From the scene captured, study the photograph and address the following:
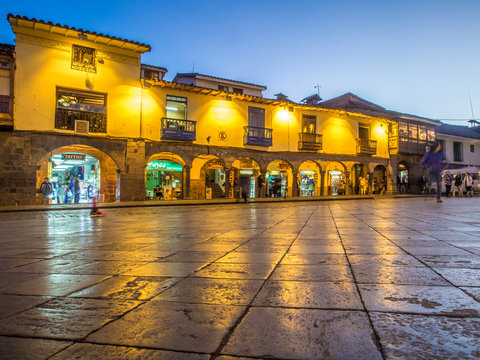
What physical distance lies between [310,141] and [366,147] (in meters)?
5.99

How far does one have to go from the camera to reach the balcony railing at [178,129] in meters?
19.6

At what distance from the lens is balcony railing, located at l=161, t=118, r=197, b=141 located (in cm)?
1959

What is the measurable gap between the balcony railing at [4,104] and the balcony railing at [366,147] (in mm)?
24234

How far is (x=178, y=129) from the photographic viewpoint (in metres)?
20.2

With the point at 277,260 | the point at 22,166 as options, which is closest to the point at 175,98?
the point at 22,166

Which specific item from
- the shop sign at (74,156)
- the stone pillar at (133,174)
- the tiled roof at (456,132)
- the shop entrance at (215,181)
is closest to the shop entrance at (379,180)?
the tiled roof at (456,132)

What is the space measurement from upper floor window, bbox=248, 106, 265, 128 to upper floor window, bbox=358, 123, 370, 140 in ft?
31.8

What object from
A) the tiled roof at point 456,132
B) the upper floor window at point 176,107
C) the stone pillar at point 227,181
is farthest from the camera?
the tiled roof at point 456,132

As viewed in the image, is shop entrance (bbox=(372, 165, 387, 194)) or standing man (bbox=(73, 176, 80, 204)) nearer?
standing man (bbox=(73, 176, 80, 204))

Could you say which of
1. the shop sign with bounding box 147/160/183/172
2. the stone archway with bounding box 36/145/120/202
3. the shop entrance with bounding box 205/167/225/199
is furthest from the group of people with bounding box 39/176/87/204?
the shop entrance with bounding box 205/167/225/199

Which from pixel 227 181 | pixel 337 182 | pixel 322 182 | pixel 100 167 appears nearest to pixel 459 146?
pixel 337 182

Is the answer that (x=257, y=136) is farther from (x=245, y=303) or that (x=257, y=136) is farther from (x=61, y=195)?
(x=245, y=303)

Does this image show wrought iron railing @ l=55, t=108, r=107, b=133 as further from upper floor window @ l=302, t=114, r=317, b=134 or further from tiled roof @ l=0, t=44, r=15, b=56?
upper floor window @ l=302, t=114, r=317, b=134

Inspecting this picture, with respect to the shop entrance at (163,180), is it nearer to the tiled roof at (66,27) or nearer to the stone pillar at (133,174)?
the stone pillar at (133,174)
